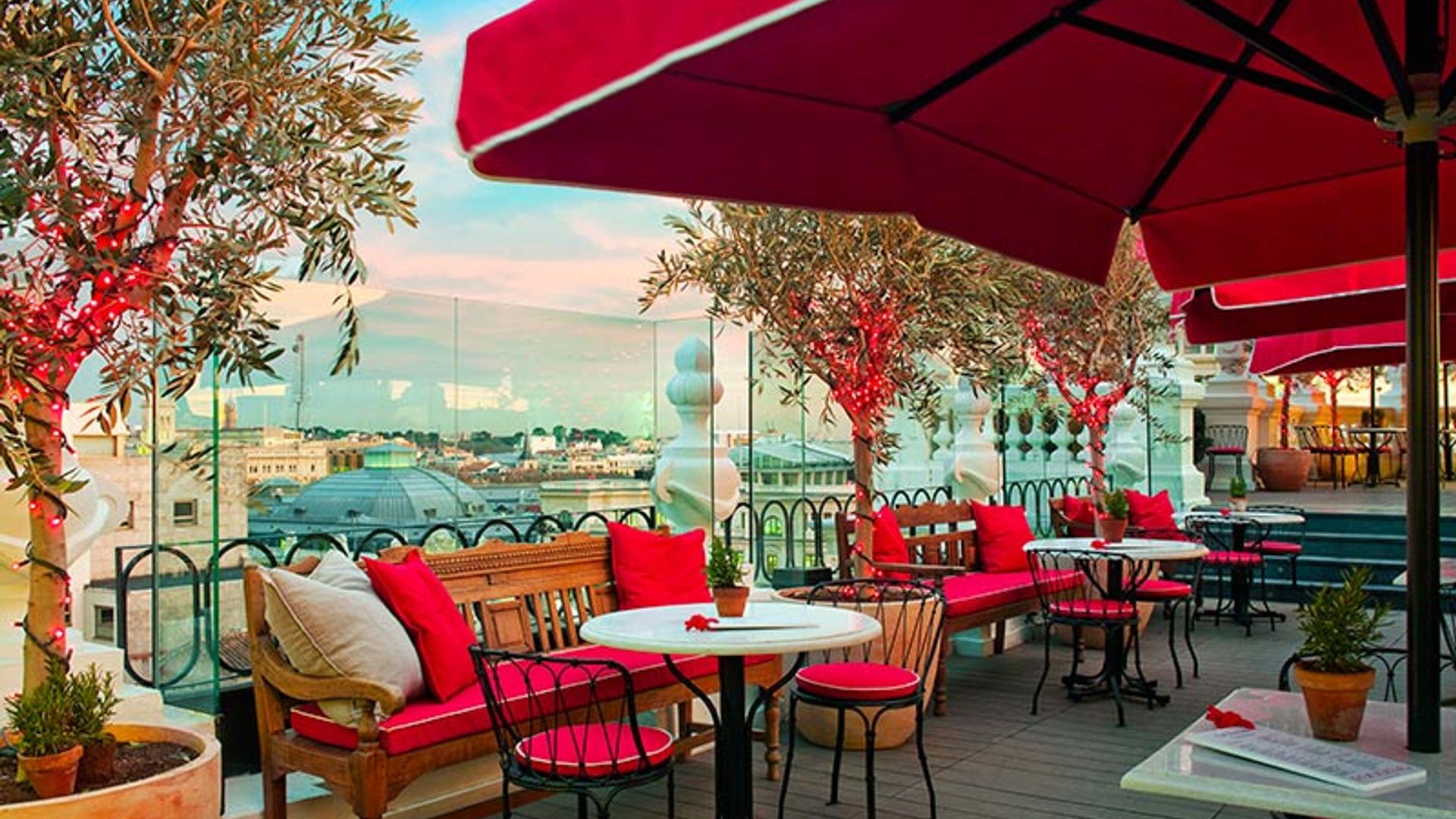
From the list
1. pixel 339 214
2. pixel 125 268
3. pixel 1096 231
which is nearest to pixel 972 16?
pixel 1096 231

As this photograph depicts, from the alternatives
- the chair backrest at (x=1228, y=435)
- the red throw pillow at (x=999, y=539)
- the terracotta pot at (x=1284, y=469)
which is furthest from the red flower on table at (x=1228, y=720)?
the chair backrest at (x=1228, y=435)

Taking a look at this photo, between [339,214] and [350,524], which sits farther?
[350,524]

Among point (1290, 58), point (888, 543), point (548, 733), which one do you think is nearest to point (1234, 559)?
point (888, 543)

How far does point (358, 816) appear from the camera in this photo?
4.04 meters

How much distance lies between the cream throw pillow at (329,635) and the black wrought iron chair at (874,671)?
62.1 inches

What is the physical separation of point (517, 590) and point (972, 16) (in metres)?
3.22

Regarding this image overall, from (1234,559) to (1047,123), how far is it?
267 inches

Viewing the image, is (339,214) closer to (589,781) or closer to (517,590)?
(589,781)

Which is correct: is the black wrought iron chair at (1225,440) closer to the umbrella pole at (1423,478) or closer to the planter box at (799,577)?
the planter box at (799,577)

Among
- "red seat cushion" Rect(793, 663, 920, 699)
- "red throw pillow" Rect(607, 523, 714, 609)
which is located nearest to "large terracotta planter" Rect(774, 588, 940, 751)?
"red throw pillow" Rect(607, 523, 714, 609)

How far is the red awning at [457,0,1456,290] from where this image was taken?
2.11 metres

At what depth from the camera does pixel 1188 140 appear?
3.71m

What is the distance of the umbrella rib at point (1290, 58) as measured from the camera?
2.61 m

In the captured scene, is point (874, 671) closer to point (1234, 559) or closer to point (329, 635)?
point (329, 635)
